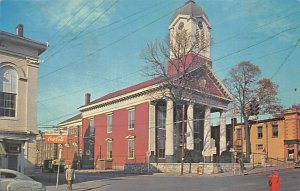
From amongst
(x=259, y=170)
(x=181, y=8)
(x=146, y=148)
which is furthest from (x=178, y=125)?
(x=181, y=8)

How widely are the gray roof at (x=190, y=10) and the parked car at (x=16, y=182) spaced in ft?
9.72

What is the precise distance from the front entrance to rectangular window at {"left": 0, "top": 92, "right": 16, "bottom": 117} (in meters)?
0.59

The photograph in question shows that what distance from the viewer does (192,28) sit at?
7.65 meters

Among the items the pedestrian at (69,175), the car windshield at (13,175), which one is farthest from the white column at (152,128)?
the car windshield at (13,175)

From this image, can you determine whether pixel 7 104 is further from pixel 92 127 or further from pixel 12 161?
pixel 92 127

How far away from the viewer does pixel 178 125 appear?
24172 mm

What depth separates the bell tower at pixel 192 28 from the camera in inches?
259

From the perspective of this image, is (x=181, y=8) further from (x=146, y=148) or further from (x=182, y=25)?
(x=146, y=148)

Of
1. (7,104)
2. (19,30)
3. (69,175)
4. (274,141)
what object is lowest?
(69,175)

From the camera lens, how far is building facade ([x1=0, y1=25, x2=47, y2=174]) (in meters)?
6.11

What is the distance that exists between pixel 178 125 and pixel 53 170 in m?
16.5

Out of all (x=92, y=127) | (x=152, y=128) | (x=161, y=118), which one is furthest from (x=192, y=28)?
(x=161, y=118)

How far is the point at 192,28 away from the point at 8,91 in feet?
10.1

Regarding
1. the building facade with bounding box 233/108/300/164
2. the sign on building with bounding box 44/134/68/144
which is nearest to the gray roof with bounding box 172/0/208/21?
the sign on building with bounding box 44/134/68/144
